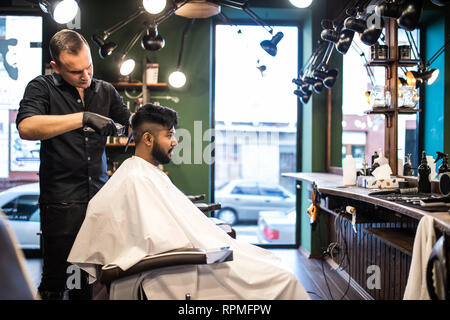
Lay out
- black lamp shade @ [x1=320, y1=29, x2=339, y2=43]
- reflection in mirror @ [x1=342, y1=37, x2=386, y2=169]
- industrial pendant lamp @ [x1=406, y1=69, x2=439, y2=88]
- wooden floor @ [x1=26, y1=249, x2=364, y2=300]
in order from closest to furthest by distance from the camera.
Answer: industrial pendant lamp @ [x1=406, y1=69, x2=439, y2=88] → black lamp shade @ [x1=320, y1=29, x2=339, y2=43] → wooden floor @ [x1=26, y1=249, x2=364, y2=300] → reflection in mirror @ [x1=342, y1=37, x2=386, y2=169]

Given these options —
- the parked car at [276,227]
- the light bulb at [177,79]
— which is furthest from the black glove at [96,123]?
the parked car at [276,227]

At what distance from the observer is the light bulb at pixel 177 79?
3549 mm

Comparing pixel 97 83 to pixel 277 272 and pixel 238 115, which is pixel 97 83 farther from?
pixel 238 115

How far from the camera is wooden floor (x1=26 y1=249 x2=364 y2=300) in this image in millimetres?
2766

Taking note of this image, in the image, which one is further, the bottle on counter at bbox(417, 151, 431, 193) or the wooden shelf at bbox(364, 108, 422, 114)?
the wooden shelf at bbox(364, 108, 422, 114)

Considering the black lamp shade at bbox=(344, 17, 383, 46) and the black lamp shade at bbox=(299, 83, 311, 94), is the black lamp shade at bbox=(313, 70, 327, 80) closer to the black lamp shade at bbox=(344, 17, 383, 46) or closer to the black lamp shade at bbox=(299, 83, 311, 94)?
the black lamp shade at bbox=(299, 83, 311, 94)

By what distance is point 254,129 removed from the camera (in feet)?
13.8

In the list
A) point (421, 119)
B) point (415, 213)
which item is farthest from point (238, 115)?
point (415, 213)

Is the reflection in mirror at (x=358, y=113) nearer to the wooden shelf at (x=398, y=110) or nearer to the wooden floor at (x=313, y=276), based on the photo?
the wooden shelf at (x=398, y=110)

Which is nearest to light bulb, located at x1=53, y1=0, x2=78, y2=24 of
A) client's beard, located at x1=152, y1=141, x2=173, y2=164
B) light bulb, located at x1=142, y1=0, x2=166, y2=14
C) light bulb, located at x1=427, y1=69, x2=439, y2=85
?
light bulb, located at x1=142, y1=0, x2=166, y2=14

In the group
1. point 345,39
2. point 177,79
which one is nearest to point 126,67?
point 177,79

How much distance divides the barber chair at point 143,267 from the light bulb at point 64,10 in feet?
5.84

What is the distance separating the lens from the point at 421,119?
9.04ft

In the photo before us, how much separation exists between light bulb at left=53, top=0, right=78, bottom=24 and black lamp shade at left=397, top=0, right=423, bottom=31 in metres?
1.98
